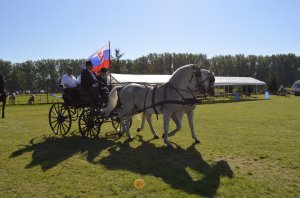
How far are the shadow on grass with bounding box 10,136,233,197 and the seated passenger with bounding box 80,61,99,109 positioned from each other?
1519 millimetres

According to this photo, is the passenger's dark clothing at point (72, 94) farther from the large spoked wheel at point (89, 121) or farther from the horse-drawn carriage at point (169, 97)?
the horse-drawn carriage at point (169, 97)

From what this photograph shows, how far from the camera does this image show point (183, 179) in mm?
5980

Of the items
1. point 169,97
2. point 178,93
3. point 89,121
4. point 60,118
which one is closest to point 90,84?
point 89,121

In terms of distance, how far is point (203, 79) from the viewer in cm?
875

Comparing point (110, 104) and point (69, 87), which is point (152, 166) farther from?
point (69, 87)

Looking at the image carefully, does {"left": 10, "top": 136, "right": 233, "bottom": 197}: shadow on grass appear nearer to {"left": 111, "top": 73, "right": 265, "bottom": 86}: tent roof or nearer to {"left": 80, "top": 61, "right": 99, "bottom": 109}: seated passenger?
{"left": 80, "top": 61, "right": 99, "bottom": 109}: seated passenger

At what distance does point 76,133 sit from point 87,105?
2.01 meters

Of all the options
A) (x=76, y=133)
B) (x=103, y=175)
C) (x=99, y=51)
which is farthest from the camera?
(x=99, y=51)

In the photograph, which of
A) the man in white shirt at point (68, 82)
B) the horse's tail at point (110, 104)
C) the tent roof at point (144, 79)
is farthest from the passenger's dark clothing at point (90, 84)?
the tent roof at point (144, 79)

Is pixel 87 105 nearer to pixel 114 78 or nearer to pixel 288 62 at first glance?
pixel 114 78

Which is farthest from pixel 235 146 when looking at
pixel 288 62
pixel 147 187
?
pixel 288 62

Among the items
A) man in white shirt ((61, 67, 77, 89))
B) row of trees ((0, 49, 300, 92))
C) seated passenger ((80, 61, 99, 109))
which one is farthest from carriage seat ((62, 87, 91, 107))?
row of trees ((0, 49, 300, 92))

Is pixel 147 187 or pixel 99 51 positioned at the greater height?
pixel 99 51

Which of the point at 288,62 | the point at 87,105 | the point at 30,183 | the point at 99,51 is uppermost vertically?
the point at 288,62
